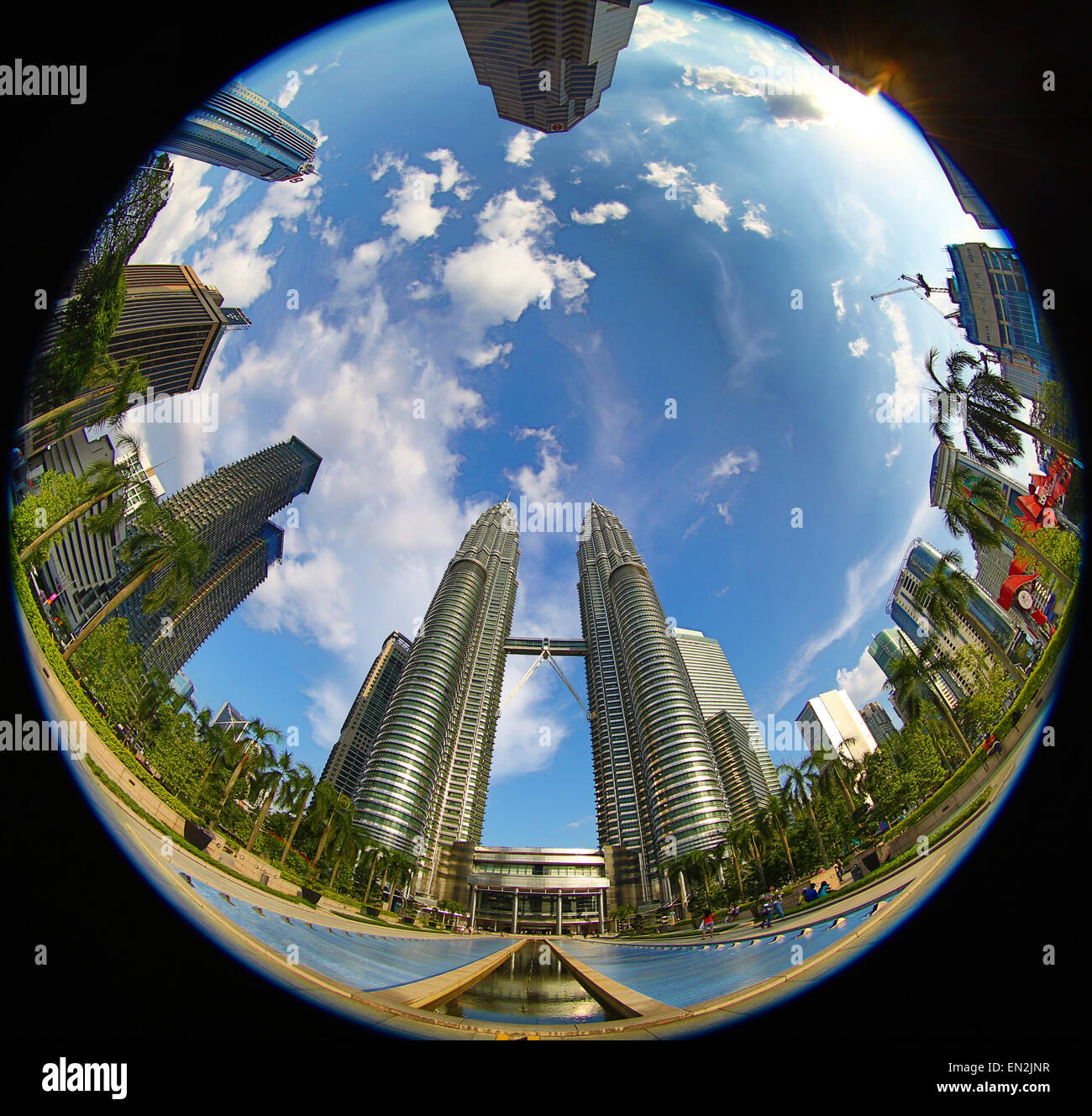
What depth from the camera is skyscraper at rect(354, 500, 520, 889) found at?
66.6 m

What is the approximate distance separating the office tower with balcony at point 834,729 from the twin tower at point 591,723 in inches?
1502

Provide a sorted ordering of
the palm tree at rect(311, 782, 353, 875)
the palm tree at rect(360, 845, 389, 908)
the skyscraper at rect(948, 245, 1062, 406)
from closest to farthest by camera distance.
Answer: the skyscraper at rect(948, 245, 1062, 406) < the palm tree at rect(311, 782, 353, 875) < the palm tree at rect(360, 845, 389, 908)

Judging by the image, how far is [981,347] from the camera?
26.1 feet

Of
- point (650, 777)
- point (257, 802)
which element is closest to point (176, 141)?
point (257, 802)

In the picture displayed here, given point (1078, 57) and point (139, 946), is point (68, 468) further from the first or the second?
point (1078, 57)

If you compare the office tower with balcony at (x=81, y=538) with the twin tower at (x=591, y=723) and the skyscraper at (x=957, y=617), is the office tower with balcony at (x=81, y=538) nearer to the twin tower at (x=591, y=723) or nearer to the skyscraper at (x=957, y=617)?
the skyscraper at (x=957, y=617)

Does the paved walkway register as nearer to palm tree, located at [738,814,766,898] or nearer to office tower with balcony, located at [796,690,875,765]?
office tower with balcony, located at [796,690,875,765]

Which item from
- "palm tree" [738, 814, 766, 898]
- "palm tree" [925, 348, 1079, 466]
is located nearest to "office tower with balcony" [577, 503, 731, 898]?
"palm tree" [738, 814, 766, 898]

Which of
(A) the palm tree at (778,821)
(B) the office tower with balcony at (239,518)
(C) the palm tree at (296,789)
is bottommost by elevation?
(A) the palm tree at (778,821)

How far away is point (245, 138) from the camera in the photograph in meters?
8.02

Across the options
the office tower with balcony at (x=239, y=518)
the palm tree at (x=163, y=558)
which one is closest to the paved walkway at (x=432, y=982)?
the palm tree at (x=163, y=558)

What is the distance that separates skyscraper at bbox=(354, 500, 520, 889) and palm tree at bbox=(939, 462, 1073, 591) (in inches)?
2736

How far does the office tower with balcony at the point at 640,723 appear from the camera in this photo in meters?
65.6

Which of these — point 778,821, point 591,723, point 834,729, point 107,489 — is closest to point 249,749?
point 107,489
